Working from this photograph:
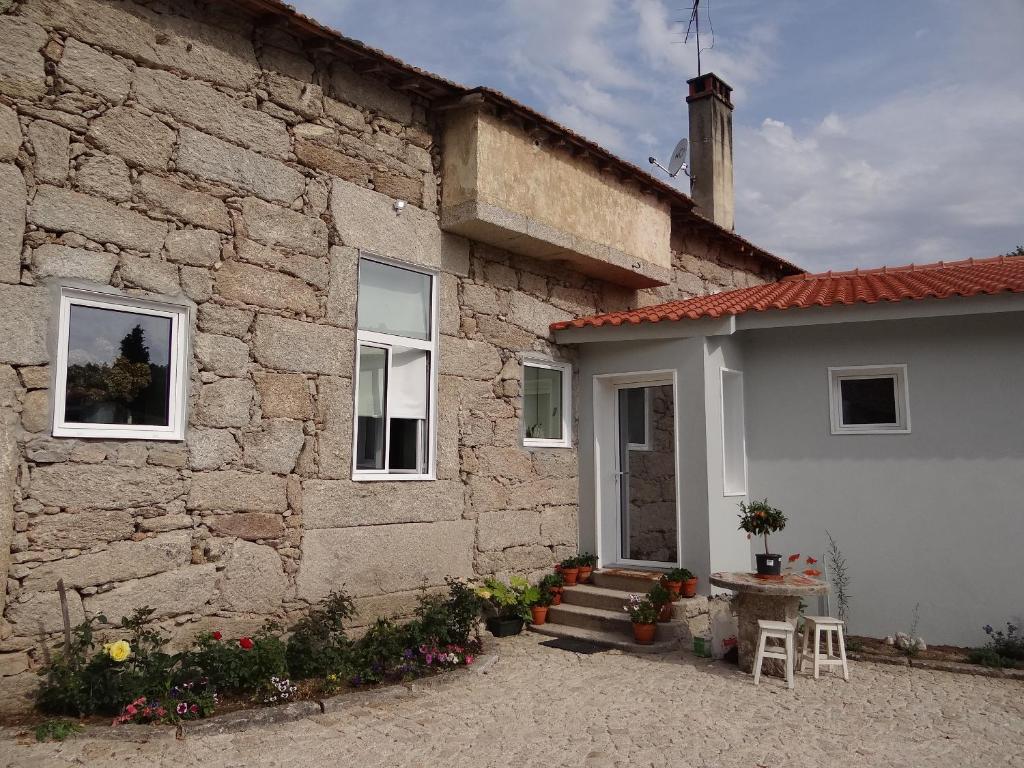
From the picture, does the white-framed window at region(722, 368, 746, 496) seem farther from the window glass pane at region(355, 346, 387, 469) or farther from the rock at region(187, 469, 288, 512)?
the rock at region(187, 469, 288, 512)

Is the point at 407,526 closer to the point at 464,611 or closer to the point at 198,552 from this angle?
the point at 464,611

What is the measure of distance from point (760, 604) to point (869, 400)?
Answer: 267 cm

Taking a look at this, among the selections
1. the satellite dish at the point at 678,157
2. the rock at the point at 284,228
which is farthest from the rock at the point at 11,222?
the satellite dish at the point at 678,157

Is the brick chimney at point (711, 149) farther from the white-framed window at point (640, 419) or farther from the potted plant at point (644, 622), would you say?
the potted plant at point (644, 622)

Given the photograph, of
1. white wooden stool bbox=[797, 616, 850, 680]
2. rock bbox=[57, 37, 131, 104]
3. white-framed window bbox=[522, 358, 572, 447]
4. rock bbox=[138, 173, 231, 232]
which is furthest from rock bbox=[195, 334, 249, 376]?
white wooden stool bbox=[797, 616, 850, 680]

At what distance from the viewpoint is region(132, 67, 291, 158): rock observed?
5.86 metres

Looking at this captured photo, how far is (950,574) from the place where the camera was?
741 centimetres

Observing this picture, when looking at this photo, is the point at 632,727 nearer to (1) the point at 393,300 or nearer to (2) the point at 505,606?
(2) the point at 505,606

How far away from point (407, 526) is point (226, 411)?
2.01m

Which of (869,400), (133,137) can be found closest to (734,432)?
(869,400)

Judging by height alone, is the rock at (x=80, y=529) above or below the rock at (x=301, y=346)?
below

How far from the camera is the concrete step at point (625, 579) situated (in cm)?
830

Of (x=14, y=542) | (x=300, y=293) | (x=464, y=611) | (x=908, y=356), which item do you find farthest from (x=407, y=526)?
(x=908, y=356)

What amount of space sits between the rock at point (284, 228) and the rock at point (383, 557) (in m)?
2.36
